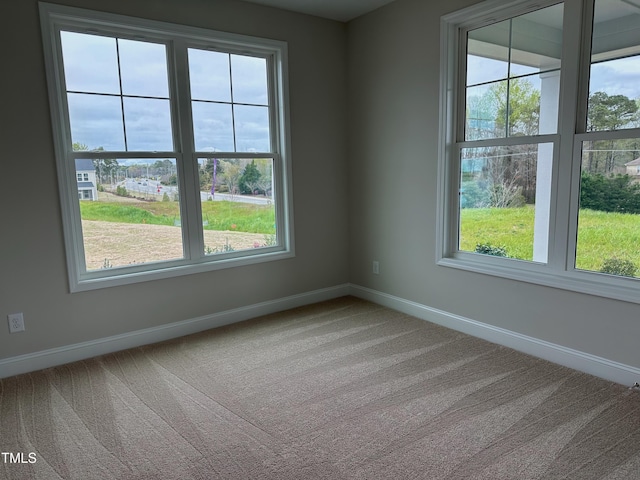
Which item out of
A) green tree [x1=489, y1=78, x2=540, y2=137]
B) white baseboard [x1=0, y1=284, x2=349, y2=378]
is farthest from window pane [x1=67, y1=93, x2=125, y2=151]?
green tree [x1=489, y1=78, x2=540, y2=137]

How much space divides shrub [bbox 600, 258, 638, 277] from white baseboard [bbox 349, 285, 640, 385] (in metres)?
0.53

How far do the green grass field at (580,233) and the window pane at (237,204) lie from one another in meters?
1.72

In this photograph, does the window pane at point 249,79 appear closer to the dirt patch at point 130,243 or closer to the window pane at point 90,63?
the window pane at point 90,63

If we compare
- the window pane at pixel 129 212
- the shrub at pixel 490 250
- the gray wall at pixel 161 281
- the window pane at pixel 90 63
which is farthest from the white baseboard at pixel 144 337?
the window pane at pixel 90 63

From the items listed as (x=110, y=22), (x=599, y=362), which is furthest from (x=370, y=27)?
(x=599, y=362)

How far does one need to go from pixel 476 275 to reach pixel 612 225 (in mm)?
948

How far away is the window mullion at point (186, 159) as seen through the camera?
322cm

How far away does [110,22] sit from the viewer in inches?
113

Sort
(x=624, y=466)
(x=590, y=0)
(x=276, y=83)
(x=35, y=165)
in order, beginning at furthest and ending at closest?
(x=276, y=83) < (x=35, y=165) < (x=590, y=0) < (x=624, y=466)

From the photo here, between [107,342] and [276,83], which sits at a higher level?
[276,83]

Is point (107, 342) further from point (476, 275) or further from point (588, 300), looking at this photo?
point (588, 300)

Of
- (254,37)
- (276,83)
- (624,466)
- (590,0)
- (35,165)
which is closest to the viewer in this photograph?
(624,466)

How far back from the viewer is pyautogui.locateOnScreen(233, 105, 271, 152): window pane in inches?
141

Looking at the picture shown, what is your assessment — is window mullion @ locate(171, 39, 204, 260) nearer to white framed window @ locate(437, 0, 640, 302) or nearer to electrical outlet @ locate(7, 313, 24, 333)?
electrical outlet @ locate(7, 313, 24, 333)
